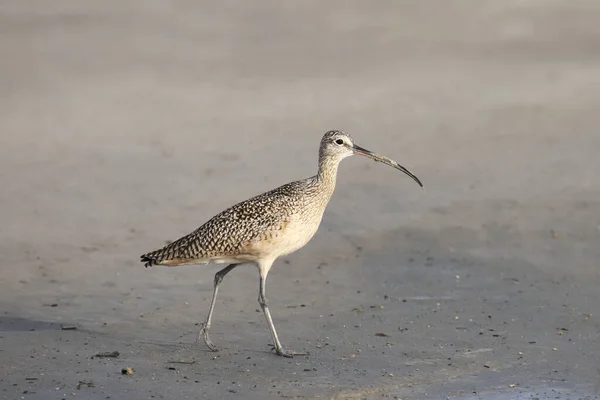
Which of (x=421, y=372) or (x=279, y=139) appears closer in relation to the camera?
(x=421, y=372)

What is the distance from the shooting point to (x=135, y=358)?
9.27 meters

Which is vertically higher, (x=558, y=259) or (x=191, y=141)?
(x=191, y=141)

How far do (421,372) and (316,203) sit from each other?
1592 millimetres

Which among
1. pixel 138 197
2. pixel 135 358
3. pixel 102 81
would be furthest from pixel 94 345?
pixel 102 81

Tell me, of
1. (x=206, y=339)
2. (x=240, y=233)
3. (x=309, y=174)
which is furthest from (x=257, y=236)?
(x=309, y=174)

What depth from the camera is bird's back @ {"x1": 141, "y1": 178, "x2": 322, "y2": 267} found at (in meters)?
9.71

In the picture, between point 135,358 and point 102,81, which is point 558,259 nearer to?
point 135,358

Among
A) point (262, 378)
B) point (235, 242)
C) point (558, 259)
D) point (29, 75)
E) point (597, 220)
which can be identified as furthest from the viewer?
point (29, 75)

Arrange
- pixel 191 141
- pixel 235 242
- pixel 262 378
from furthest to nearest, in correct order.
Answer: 1. pixel 191 141
2. pixel 235 242
3. pixel 262 378

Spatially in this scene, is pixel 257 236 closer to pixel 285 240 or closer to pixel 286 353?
pixel 285 240

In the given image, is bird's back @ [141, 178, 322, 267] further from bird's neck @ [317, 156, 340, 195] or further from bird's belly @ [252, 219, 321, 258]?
bird's neck @ [317, 156, 340, 195]

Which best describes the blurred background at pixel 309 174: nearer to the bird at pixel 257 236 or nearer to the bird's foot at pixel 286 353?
the bird's foot at pixel 286 353

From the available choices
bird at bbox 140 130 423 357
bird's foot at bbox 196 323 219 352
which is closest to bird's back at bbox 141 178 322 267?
bird at bbox 140 130 423 357

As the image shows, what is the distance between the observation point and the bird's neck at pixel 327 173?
10.2 m
